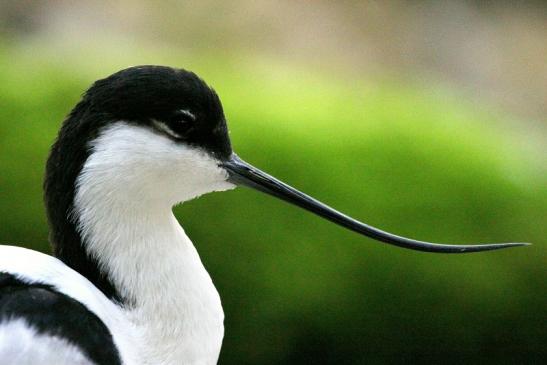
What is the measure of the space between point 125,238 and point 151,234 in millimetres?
41

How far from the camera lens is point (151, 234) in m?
1.62

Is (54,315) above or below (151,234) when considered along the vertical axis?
below

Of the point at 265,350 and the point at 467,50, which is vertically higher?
the point at 467,50

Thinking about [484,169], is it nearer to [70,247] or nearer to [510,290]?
[510,290]

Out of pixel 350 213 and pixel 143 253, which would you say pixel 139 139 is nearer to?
pixel 143 253

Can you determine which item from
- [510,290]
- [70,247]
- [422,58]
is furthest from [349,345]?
[422,58]

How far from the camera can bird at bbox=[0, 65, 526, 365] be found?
4.98 feet

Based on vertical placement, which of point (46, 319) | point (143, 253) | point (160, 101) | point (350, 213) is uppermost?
point (160, 101)

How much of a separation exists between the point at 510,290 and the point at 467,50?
230 cm

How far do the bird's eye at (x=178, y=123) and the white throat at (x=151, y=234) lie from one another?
13mm

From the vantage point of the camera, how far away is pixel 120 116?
1542mm

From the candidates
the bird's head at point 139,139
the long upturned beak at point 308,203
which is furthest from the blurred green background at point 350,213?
the bird's head at point 139,139

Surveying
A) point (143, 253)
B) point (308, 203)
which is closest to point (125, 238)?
point (143, 253)

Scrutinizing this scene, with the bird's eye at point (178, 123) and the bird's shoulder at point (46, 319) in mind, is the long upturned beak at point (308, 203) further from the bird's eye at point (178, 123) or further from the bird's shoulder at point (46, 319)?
the bird's shoulder at point (46, 319)
